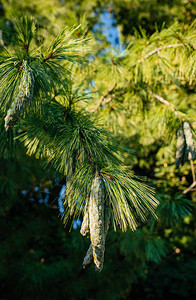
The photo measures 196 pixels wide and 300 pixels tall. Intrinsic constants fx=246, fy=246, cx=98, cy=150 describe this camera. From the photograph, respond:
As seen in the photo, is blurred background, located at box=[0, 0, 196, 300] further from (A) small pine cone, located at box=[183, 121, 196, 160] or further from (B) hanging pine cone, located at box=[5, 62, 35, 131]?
(B) hanging pine cone, located at box=[5, 62, 35, 131]

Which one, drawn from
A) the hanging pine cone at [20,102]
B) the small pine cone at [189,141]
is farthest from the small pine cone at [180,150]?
the hanging pine cone at [20,102]

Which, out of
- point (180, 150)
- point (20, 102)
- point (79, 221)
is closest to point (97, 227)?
point (20, 102)

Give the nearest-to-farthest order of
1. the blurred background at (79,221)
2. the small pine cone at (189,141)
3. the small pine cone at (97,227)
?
the small pine cone at (97,227), the small pine cone at (189,141), the blurred background at (79,221)

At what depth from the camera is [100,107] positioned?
1275mm

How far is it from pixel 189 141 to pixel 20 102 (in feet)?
1.91

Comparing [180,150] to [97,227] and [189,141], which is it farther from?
[97,227]

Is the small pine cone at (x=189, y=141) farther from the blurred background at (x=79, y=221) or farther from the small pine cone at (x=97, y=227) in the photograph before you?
the small pine cone at (x=97, y=227)

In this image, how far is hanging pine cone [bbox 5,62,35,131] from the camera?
54cm

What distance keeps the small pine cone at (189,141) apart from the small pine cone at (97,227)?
45 cm

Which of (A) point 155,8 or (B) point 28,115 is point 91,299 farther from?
(A) point 155,8

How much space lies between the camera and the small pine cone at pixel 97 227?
47cm

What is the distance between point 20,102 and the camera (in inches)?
21.7

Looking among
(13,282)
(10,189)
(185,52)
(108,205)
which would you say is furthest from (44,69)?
(13,282)

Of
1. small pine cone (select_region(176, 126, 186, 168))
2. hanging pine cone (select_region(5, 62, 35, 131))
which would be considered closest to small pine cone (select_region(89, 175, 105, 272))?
hanging pine cone (select_region(5, 62, 35, 131))
